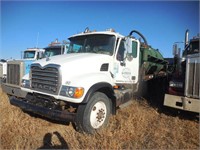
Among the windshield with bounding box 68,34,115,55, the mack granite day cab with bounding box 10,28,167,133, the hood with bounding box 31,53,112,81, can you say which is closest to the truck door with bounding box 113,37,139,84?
the mack granite day cab with bounding box 10,28,167,133

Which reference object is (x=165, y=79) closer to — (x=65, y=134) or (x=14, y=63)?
(x=65, y=134)

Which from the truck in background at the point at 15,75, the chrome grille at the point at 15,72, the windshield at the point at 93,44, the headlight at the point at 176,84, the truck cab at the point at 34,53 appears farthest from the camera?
the truck cab at the point at 34,53

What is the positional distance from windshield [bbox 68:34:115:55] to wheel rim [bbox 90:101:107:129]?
1.55 metres

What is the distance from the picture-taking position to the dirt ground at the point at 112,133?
141 inches

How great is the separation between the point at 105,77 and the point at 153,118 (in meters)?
2.00

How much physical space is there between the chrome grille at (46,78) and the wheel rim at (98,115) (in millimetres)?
1005

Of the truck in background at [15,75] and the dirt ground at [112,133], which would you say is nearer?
the dirt ground at [112,133]

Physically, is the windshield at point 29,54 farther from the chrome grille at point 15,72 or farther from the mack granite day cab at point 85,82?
the mack granite day cab at point 85,82

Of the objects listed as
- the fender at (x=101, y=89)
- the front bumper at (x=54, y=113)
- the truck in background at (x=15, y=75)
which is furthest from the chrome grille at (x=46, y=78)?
the truck in background at (x=15, y=75)

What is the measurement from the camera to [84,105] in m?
3.94

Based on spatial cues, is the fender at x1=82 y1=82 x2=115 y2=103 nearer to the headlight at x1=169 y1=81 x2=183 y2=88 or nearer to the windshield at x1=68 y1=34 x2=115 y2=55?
the windshield at x1=68 y1=34 x2=115 y2=55

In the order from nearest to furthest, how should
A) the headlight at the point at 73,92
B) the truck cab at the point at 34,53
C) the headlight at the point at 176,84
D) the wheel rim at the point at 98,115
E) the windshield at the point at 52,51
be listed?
1. the headlight at the point at 73,92
2. the wheel rim at the point at 98,115
3. the headlight at the point at 176,84
4. the windshield at the point at 52,51
5. the truck cab at the point at 34,53

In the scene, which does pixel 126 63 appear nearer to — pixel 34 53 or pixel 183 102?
pixel 183 102

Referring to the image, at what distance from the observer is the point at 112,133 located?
4.04 m
